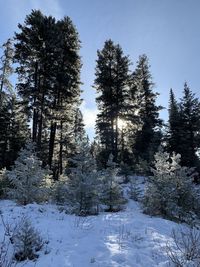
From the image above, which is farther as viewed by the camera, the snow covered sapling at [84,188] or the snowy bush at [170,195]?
the snowy bush at [170,195]

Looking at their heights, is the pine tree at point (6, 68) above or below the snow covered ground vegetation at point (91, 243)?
above

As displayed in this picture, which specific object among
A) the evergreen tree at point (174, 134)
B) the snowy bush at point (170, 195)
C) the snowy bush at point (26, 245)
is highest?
the evergreen tree at point (174, 134)

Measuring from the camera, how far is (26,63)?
78.8 ft

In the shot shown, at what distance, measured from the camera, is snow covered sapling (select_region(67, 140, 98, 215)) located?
13.4 metres

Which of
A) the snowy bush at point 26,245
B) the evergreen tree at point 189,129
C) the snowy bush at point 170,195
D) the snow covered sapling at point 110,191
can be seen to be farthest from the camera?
the evergreen tree at point 189,129

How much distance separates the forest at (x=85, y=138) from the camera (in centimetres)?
1391

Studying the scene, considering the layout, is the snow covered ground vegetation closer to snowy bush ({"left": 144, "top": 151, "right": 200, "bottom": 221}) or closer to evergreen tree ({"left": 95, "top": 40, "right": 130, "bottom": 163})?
snowy bush ({"left": 144, "top": 151, "right": 200, "bottom": 221})

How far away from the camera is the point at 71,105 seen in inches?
1083

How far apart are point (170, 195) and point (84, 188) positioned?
13.1ft

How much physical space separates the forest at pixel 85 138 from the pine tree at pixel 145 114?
0.12m

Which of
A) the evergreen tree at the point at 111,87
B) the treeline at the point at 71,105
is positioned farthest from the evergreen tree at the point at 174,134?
the evergreen tree at the point at 111,87

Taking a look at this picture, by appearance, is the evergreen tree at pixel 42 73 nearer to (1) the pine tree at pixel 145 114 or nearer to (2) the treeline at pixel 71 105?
(2) the treeline at pixel 71 105

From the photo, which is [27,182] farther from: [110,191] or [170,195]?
[170,195]

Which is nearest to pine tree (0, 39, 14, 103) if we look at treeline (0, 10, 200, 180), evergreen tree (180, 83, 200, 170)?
treeline (0, 10, 200, 180)
